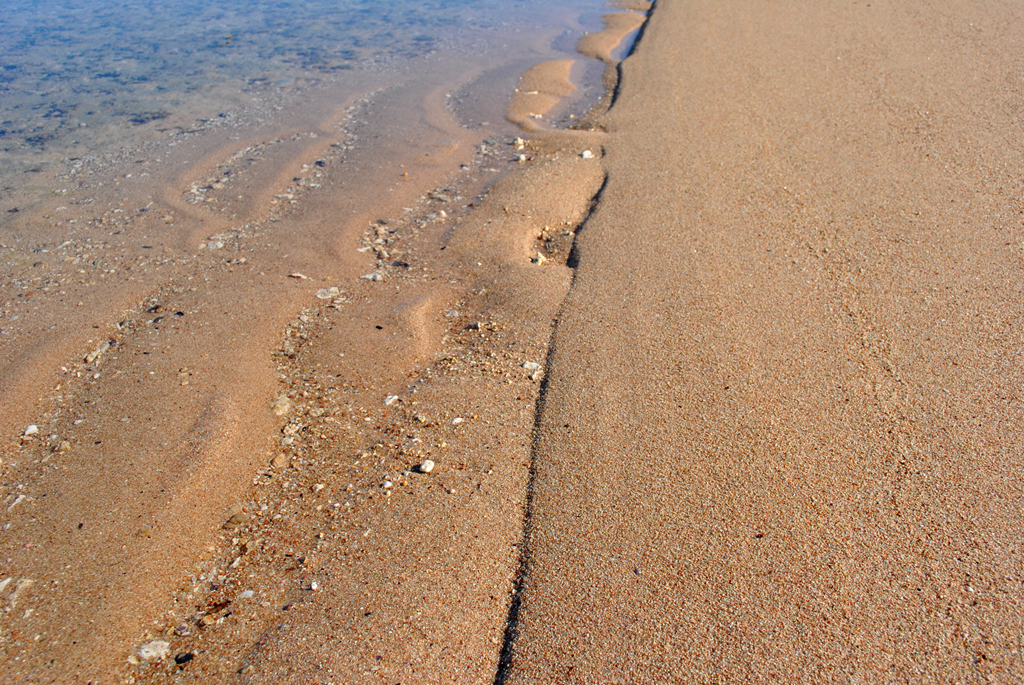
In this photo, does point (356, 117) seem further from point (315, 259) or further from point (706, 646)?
point (706, 646)

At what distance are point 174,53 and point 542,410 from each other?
336 inches

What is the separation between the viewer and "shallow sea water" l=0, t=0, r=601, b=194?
6.83 m

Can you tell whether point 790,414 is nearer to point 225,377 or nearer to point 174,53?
point 225,377

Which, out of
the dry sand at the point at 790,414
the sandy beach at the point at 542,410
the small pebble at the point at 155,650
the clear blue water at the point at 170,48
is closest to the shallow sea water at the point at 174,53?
the clear blue water at the point at 170,48

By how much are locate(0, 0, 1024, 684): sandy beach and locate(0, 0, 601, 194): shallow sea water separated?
1537mm

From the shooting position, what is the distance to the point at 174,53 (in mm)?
9000

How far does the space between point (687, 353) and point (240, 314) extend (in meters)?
2.42

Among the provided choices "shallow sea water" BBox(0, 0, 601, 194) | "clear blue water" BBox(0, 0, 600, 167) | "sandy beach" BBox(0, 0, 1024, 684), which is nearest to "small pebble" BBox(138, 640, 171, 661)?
"sandy beach" BBox(0, 0, 1024, 684)

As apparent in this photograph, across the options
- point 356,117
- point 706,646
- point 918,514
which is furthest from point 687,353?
point 356,117

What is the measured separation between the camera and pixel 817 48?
7.14 meters

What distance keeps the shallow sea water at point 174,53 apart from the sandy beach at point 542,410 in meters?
1.54

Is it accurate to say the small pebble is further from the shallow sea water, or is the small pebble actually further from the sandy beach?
the shallow sea water

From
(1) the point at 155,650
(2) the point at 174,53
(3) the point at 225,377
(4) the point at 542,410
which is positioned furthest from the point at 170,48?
(1) the point at 155,650

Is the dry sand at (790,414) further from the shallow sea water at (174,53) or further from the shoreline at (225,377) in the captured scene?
the shallow sea water at (174,53)
